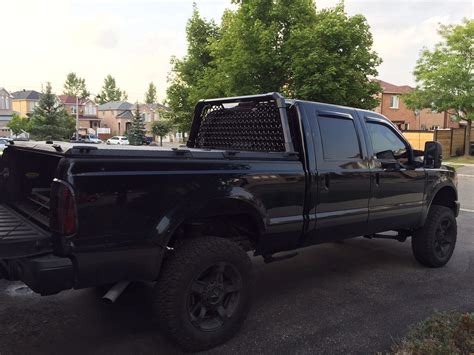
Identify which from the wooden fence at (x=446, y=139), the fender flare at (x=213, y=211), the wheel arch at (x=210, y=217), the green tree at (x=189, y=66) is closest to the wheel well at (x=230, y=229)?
the wheel arch at (x=210, y=217)

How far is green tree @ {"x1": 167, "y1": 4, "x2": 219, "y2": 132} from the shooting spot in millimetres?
25984

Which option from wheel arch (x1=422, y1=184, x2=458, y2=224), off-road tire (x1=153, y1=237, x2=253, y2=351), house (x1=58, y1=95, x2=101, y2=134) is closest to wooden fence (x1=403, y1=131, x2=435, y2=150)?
wheel arch (x1=422, y1=184, x2=458, y2=224)

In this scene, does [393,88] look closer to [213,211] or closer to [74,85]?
[213,211]

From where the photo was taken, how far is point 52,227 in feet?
9.61

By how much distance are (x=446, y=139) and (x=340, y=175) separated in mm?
26403

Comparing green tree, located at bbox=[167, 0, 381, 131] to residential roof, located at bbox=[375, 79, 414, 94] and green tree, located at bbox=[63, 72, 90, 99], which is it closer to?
residential roof, located at bbox=[375, 79, 414, 94]

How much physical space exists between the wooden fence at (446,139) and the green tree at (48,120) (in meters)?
32.6

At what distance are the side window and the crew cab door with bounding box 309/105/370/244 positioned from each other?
0.82 ft

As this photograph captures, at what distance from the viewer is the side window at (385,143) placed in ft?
16.1

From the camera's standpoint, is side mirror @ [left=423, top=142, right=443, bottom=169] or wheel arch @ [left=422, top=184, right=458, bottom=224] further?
wheel arch @ [left=422, top=184, right=458, bottom=224]

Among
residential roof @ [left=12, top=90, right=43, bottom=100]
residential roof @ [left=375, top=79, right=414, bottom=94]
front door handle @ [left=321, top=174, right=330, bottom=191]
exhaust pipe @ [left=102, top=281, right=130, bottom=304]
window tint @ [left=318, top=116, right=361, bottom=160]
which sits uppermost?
residential roof @ [left=12, top=90, right=43, bottom=100]

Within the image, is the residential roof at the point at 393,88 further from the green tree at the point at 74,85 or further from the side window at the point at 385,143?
the green tree at the point at 74,85

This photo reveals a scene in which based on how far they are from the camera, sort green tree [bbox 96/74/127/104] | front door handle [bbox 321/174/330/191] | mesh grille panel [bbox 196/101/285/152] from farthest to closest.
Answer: green tree [bbox 96/74/127/104] < mesh grille panel [bbox 196/101/285/152] < front door handle [bbox 321/174/330/191]

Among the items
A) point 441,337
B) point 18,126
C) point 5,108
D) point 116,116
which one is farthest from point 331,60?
point 116,116
